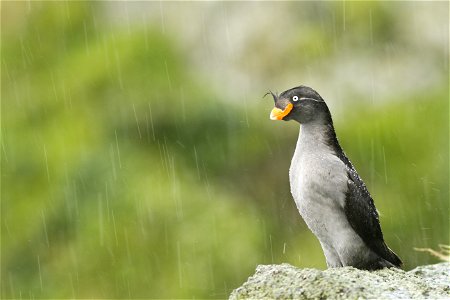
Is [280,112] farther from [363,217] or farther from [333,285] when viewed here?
[333,285]

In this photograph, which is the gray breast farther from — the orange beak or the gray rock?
the gray rock

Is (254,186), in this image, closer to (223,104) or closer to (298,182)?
(223,104)

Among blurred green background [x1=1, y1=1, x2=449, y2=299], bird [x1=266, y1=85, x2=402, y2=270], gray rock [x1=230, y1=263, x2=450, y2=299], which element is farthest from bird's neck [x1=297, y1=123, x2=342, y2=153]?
blurred green background [x1=1, y1=1, x2=449, y2=299]

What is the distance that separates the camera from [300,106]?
417 cm

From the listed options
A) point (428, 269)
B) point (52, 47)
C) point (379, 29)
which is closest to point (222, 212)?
point (379, 29)

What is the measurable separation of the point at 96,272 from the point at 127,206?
0.97m

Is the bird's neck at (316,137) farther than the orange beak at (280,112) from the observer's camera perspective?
Yes

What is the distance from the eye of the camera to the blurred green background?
1109cm

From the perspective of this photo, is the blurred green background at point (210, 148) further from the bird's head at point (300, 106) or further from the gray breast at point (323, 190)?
the bird's head at point (300, 106)

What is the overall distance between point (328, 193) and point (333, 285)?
71 cm

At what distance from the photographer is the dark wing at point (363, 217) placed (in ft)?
13.8

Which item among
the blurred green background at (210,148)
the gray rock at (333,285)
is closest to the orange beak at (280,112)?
the gray rock at (333,285)

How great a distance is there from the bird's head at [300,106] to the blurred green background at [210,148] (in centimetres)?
629

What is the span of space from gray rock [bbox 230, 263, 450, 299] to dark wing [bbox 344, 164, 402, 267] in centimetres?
25
